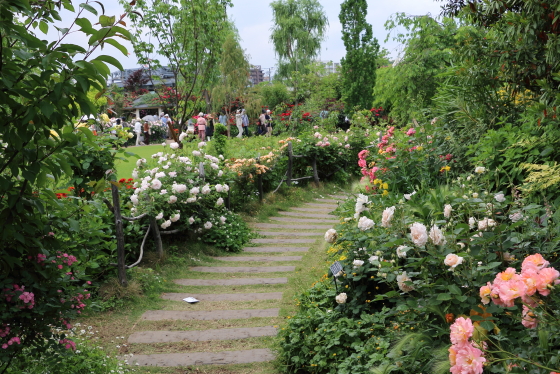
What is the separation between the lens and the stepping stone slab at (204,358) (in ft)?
12.2

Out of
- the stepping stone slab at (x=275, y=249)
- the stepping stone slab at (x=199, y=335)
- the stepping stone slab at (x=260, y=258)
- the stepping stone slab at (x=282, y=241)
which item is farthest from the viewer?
the stepping stone slab at (x=282, y=241)

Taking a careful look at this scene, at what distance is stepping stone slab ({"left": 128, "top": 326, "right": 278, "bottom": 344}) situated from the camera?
164 inches

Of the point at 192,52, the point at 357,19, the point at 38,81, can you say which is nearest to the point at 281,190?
the point at 192,52

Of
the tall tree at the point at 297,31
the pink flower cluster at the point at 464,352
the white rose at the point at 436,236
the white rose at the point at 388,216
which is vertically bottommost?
the pink flower cluster at the point at 464,352

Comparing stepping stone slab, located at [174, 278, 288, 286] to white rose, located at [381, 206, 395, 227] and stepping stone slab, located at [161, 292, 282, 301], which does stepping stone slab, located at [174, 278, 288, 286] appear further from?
white rose, located at [381, 206, 395, 227]

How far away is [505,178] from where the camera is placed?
4.30 metres

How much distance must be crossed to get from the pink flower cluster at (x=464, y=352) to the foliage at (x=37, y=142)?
5.64 ft

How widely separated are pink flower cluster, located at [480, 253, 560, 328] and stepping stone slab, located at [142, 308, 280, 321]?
9.83ft

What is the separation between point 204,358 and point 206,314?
967mm

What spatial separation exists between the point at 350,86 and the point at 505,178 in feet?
69.0

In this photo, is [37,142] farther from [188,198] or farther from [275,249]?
[275,249]

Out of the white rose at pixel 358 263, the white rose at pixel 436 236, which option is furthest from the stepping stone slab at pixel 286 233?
the white rose at pixel 436 236

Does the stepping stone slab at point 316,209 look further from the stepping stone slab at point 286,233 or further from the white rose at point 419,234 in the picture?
the white rose at point 419,234

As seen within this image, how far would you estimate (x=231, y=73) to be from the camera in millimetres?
23938
